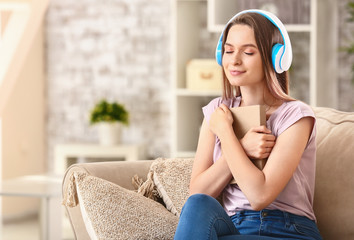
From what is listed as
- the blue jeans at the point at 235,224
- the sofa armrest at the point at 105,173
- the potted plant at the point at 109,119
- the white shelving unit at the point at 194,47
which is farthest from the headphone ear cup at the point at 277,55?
the potted plant at the point at 109,119

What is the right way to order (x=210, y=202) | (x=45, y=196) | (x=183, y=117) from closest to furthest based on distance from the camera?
1. (x=210, y=202)
2. (x=45, y=196)
3. (x=183, y=117)

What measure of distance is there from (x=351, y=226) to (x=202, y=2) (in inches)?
114

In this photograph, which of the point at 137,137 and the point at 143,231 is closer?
the point at 143,231

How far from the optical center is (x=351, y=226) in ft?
7.07

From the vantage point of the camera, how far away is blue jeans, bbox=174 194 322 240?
5.64 feet

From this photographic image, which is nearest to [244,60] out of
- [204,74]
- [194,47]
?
[204,74]

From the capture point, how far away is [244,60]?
6.51 feet

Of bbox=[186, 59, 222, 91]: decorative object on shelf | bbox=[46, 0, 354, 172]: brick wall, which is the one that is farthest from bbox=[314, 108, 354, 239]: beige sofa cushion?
bbox=[46, 0, 354, 172]: brick wall

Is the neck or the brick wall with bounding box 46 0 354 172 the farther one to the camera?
the brick wall with bounding box 46 0 354 172

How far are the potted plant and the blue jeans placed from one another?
9.55 ft

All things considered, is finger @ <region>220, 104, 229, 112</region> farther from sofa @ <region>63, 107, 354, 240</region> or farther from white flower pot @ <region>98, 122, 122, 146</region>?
white flower pot @ <region>98, 122, 122, 146</region>

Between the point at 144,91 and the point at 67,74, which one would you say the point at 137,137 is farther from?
the point at 67,74

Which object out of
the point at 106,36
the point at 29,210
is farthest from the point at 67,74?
the point at 29,210

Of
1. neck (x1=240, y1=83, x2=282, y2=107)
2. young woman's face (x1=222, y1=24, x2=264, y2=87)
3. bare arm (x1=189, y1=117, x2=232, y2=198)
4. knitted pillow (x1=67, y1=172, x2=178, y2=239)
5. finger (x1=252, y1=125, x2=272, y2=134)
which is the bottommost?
knitted pillow (x1=67, y1=172, x2=178, y2=239)
